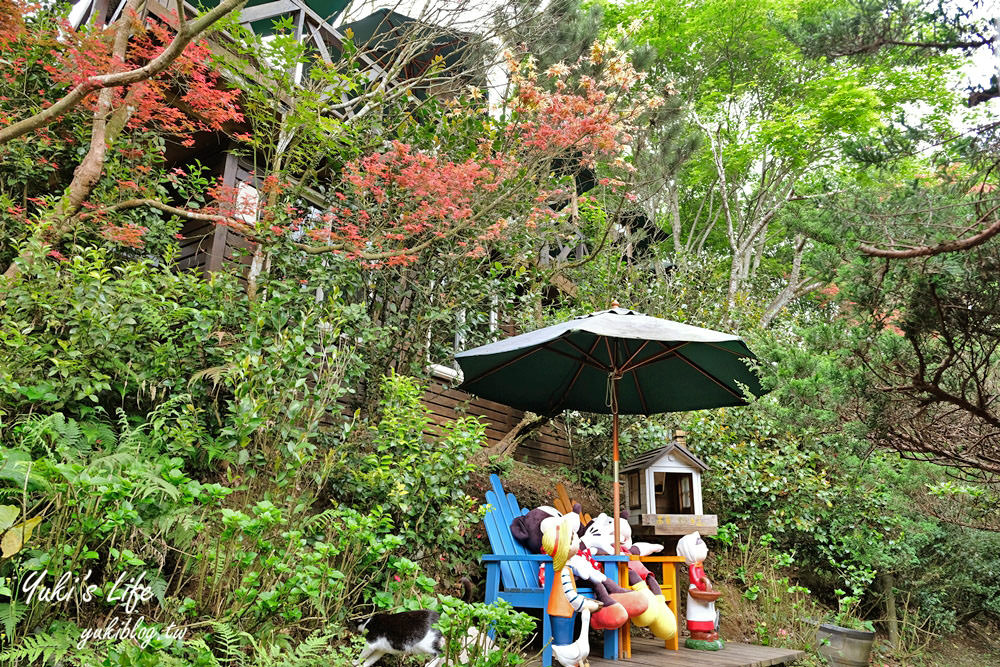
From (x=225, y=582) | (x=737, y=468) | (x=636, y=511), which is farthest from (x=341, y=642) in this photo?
(x=737, y=468)

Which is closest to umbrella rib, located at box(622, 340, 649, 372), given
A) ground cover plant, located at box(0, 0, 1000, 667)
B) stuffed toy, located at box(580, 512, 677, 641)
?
ground cover plant, located at box(0, 0, 1000, 667)

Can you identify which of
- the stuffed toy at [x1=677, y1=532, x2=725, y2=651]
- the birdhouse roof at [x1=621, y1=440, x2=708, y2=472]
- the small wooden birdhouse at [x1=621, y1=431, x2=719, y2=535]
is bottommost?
the stuffed toy at [x1=677, y1=532, x2=725, y2=651]

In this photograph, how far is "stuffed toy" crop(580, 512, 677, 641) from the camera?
418 cm

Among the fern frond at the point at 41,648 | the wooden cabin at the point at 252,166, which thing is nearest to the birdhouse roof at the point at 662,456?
the wooden cabin at the point at 252,166

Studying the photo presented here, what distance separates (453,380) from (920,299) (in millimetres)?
3365

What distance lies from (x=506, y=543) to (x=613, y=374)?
1.40 meters

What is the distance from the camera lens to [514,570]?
438cm

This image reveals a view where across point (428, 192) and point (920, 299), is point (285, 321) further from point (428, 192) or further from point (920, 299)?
point (920, 299)

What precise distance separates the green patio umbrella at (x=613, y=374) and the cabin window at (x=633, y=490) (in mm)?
768

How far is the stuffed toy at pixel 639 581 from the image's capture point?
4.18 m

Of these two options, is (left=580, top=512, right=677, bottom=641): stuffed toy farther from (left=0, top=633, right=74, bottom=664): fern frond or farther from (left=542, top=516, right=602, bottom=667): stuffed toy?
(left=0, top=633, right=74, bottom=664): fern frond

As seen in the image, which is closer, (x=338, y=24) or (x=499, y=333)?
(x=499, y=333)

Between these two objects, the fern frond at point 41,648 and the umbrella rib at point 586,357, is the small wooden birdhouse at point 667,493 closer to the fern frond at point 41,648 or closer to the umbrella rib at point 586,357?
the umbrella rib at point 586,357

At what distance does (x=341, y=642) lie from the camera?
3.23 metres
